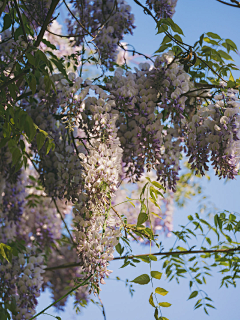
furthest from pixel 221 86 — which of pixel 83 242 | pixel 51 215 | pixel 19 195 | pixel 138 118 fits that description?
pixel 51 215

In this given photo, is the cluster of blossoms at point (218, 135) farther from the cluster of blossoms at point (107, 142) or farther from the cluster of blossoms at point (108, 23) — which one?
the cluster of blossoms at point (108, 23)

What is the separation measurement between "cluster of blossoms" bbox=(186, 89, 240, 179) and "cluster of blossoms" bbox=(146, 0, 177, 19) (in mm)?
701

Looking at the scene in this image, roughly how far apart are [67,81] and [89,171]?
0.44 metres

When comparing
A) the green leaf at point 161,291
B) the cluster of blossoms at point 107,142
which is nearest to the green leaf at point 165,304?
the green leaf at point 161,291

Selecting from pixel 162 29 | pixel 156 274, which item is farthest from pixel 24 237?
pixel 162 29

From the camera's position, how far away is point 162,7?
173 cm

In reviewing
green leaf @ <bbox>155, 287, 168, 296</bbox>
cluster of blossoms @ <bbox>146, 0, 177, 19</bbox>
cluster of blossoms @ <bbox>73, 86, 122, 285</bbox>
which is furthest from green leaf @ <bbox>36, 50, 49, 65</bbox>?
cluster of blossoms @ <bbox>146, 0, 177, 19</bbox>

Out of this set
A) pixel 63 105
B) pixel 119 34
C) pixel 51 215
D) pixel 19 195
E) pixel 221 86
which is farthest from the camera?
pixel 51 215

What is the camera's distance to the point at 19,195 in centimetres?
191

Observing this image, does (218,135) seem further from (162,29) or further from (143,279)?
(143,279)

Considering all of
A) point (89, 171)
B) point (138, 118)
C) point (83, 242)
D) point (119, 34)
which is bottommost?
point (83, 242)

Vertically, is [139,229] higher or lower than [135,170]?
lower

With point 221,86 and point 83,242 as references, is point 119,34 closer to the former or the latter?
point 221,86

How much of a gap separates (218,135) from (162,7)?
0.89 m
